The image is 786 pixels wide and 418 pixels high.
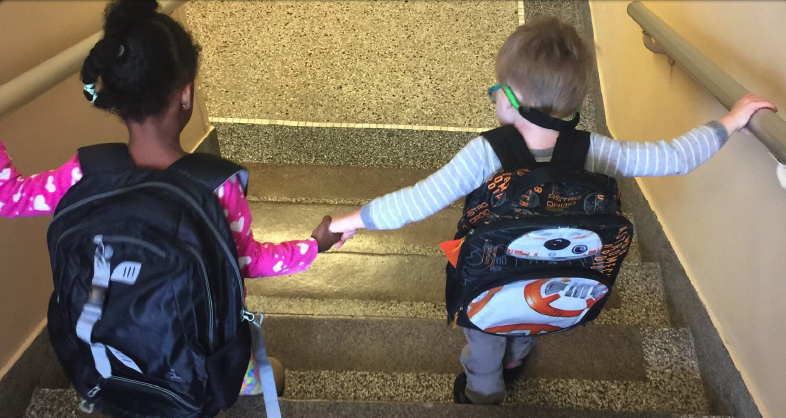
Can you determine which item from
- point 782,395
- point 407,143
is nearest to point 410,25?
point 407,143

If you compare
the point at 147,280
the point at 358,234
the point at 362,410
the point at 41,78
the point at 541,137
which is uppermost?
the point at 41,78

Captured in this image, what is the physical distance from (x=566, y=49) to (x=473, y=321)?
576 mm

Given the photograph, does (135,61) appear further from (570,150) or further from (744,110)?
(744,110)

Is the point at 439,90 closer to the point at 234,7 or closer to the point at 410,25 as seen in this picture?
the point at 410,25

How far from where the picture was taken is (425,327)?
156 cm

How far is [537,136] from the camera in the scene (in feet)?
3.41

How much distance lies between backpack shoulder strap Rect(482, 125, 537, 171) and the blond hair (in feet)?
0.22

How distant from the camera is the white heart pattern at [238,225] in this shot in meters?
1.02

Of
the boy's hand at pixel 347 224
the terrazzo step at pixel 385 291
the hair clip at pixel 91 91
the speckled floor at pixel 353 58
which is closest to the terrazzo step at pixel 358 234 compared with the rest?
the terrazzo step at pixel 385 291

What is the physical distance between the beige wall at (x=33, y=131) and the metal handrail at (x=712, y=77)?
1.52 metres

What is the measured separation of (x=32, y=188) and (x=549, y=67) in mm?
985

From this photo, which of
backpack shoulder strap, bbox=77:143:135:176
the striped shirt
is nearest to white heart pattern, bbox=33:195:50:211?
backpack shoulder strap, bbox=77:143:135:176

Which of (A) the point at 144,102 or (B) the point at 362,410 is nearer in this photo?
(A) the point at 144,102

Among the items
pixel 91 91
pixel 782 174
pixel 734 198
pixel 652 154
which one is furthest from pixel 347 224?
pixel 734 198
